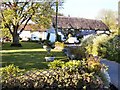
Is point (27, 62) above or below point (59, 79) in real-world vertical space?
below

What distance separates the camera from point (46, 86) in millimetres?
7852

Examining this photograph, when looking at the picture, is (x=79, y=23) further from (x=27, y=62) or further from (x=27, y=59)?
(x=27, y=62)

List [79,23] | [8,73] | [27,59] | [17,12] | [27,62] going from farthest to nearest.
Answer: [79,23] → [17,12] → [27,59] → [27,62] → [8,73]

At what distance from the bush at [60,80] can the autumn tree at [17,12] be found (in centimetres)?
2714

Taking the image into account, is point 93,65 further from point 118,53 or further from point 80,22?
point 80,22

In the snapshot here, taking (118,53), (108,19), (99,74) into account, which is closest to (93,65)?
(99,74)

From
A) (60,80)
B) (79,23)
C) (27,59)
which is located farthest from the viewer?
(79,23)

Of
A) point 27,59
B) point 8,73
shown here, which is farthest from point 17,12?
point 8,73

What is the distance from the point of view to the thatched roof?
59.4 meters

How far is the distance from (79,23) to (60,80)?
55.0 meters

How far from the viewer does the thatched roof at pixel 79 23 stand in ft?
195

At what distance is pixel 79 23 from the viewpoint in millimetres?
62438

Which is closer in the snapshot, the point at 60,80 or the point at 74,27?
the point at 60,80

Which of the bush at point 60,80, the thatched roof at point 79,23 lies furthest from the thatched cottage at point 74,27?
the bush at point 60,80
